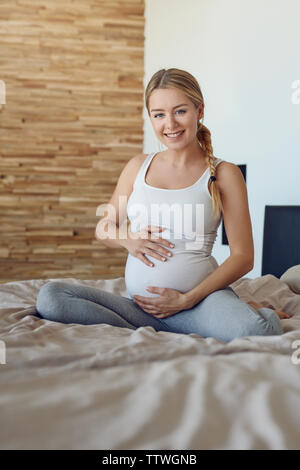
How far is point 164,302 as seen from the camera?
4.82 feet

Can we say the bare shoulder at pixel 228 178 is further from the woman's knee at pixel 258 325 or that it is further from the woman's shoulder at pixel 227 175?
the woman's knee at pixel 258 325

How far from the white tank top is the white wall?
4.23ft

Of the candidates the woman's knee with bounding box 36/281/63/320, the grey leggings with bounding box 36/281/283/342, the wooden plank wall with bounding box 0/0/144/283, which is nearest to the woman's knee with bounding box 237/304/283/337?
the grey leggings with bounding box 36/281/283/342

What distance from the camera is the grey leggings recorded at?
1310 mm

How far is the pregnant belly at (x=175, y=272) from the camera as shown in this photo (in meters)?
1.53

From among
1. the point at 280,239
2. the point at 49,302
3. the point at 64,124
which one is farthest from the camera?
the point at 64,124

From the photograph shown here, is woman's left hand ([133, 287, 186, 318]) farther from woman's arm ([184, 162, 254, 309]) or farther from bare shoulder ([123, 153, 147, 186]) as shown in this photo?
bare shoulder ([123, 153, 147, 186])

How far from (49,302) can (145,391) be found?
23.4 inches

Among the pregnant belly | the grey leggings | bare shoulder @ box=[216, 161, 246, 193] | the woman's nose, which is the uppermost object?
the woman's nose

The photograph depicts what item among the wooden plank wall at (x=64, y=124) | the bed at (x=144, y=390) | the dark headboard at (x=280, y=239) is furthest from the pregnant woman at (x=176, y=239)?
the wooden plank wall at (x=64, y=124)

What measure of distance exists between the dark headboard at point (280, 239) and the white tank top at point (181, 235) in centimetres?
108

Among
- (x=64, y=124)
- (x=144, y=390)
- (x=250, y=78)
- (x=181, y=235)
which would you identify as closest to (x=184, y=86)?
(x=181, y=235)

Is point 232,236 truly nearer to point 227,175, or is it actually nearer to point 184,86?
point 227,175

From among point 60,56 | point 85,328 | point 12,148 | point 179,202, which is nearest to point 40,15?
point 60,56
